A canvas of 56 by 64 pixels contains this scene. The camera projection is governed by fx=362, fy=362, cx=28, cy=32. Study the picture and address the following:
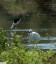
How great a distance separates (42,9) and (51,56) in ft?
48.5

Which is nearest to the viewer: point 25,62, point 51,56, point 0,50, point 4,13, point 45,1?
point 25,62

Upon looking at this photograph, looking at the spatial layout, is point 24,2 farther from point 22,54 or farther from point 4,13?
point 22,54

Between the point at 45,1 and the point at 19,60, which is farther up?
the point at 19,60

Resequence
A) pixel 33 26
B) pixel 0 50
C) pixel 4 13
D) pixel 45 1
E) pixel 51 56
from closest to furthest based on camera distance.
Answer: pixel 0 50, pixel 51 56, pixel 33 26, pixel 4 13, pixel 45 1

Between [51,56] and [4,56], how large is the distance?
1.24 metres

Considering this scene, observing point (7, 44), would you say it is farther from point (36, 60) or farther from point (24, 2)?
point (24, 2)

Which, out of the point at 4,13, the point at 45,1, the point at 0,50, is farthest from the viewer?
the point at 45,1

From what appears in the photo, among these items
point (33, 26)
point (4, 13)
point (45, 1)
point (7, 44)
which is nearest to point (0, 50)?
point (7, 44)

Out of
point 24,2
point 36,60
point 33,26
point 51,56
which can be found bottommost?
point 24,2

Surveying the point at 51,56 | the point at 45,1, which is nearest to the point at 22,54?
the point at 51,56

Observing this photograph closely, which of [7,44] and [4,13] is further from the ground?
[7,44]

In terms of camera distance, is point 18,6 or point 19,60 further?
point 18,6

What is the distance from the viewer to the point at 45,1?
68.9 ft

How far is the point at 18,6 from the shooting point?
20.6 m
